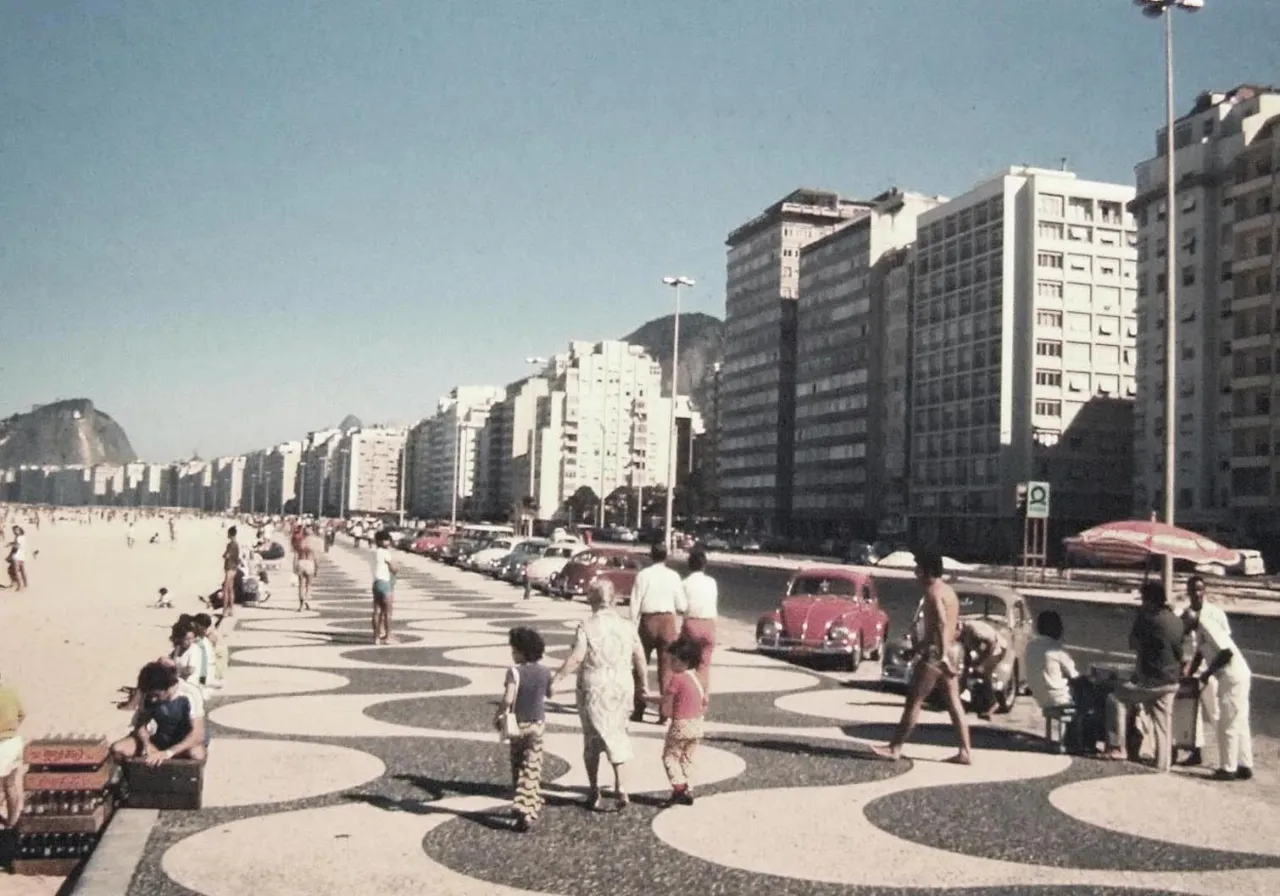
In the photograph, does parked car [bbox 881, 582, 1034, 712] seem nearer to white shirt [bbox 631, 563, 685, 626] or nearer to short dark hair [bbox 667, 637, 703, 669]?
white shirt [bbox 631, 563, 685, 626]

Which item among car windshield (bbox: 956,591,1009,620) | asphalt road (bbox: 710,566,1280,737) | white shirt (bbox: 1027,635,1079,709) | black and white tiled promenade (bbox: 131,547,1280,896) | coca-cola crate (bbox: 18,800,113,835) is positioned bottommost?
asphalt road (bbox: 710,566,1280,737)

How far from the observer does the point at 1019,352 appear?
99.8 metres

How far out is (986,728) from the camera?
14.3m

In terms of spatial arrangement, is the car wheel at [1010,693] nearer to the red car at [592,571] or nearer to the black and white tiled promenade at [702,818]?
the black and white tiled promenade at [702,818]

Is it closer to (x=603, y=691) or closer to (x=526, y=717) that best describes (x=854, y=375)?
(x=603, y=691)

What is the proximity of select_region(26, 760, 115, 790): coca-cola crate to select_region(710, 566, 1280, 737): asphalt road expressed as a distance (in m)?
12.6

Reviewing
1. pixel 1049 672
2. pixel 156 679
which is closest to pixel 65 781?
pixel 156 679

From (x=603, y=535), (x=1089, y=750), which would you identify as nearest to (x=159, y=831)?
(x=1089, y=750)

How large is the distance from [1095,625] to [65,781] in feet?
102

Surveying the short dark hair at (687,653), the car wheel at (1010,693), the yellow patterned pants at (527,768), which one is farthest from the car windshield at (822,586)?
the yellow patterned pants at (527,768)

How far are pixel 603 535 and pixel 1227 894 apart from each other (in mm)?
106112

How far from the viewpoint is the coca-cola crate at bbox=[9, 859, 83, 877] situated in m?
7.93

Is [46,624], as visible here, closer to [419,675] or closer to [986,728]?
[419,675]

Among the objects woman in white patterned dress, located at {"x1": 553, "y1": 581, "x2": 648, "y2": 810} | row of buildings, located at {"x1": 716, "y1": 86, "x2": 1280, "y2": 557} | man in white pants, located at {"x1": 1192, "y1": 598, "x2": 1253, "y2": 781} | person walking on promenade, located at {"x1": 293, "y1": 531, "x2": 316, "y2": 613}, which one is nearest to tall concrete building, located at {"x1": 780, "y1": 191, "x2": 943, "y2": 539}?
row of buildings, located at {"x1": 716, "y1": 86, "x2": 1280, "y2": 557}
